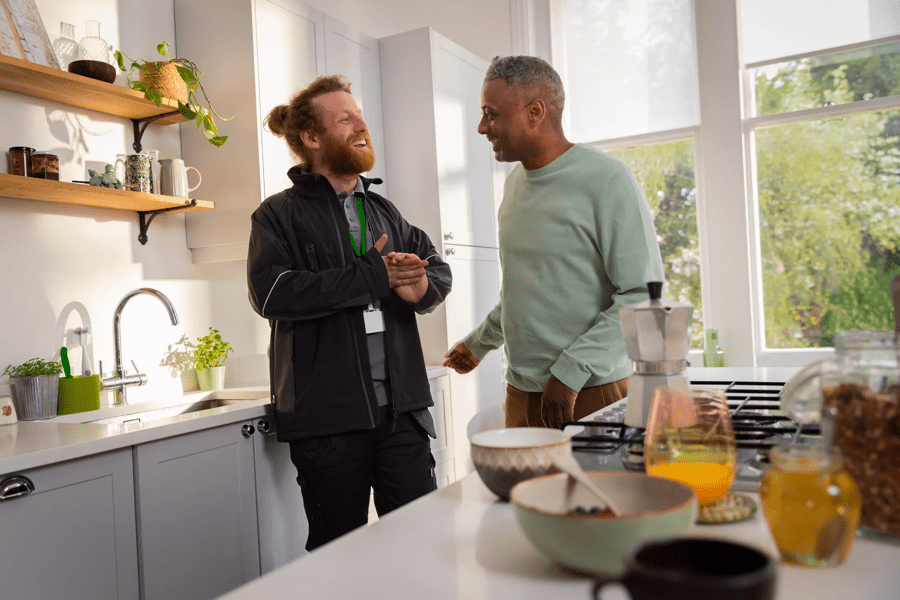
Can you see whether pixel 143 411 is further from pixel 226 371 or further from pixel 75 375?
pixel 226 371

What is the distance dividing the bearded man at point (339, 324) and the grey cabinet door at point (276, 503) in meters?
0.13

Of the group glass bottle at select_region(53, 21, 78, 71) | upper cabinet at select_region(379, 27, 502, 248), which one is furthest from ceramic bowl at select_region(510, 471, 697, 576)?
upper cabinet at select_region(379, 27, 502, 248)

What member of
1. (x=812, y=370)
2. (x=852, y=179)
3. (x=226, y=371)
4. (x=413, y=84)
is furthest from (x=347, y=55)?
(x=812, y=370)

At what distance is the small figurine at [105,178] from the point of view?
227 cm

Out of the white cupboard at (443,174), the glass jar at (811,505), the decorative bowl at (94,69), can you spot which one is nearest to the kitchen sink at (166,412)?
the white cupboard at (443,174)

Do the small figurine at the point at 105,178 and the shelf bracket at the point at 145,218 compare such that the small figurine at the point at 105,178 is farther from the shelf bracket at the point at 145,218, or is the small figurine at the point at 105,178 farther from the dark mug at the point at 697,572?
the dark mug at the point at 697,572

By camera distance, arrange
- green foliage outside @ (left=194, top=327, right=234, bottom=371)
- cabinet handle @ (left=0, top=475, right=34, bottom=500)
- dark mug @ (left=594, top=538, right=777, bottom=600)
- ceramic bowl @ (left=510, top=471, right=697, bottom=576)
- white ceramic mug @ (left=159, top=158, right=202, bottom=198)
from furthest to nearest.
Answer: green foliage outside @ (left=194, top=327, right=234, bottom=371), white ceramic mug @ (left=159, top=158, right=202, bottom=198), cabinet handle @ (left=0, top=475, right=34, bottom=500), ceramic bowl @ (left=510, top=471, right=697, bottom=576), dark mug @ (left=594, top=538, right=777, bottom=600)

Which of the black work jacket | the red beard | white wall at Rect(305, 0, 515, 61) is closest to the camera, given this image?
the black work jacket

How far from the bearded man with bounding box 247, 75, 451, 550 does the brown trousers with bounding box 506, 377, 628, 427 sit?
0.37m

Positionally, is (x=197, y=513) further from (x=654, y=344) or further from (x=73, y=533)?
(x=654, y=344)

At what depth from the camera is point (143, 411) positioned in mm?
2365

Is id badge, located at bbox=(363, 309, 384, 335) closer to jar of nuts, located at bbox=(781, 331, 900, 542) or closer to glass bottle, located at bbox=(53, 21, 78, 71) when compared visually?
glass bottle, located at bbox=(53, 21, 78, 71)

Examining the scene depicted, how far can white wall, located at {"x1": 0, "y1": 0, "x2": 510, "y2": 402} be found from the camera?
2217 mm

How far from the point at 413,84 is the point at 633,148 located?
1.31 meters
